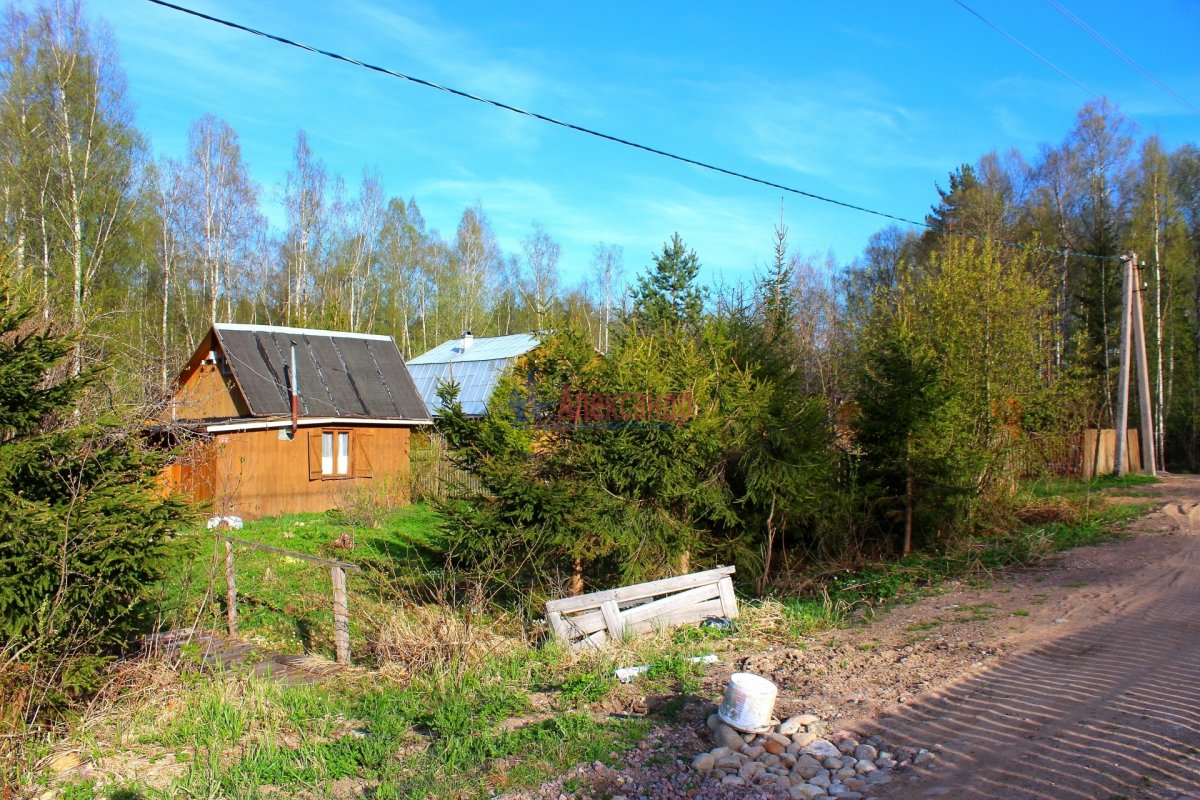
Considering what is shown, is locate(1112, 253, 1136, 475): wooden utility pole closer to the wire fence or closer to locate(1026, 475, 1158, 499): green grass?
locate(1026, 475, 1158, 499): green grass

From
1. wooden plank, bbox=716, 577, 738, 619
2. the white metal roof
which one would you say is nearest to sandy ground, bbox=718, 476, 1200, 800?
wooden plank, bbox=716, 577, 738, 619

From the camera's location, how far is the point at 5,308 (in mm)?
6707

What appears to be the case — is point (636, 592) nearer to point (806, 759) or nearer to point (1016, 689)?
point (1016, 689)

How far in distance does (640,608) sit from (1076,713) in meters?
4.56

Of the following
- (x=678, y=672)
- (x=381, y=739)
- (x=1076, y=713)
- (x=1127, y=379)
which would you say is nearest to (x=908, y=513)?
(x=678, y=672)

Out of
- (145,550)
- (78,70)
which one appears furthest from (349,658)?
(78,70)

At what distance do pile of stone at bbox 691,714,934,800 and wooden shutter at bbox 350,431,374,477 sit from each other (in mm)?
19862

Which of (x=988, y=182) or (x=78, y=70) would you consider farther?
(x=988, y=182)

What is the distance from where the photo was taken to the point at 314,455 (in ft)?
73.3

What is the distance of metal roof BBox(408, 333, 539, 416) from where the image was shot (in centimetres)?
2828

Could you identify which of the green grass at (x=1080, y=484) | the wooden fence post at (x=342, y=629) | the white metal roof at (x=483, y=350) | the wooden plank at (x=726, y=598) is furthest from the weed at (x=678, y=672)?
the white metal roof at (x=483, y=350)

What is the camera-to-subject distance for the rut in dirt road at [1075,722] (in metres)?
4.29

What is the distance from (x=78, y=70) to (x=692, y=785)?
2738 centimetres

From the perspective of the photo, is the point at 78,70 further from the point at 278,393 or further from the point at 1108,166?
the point at 1108,166
